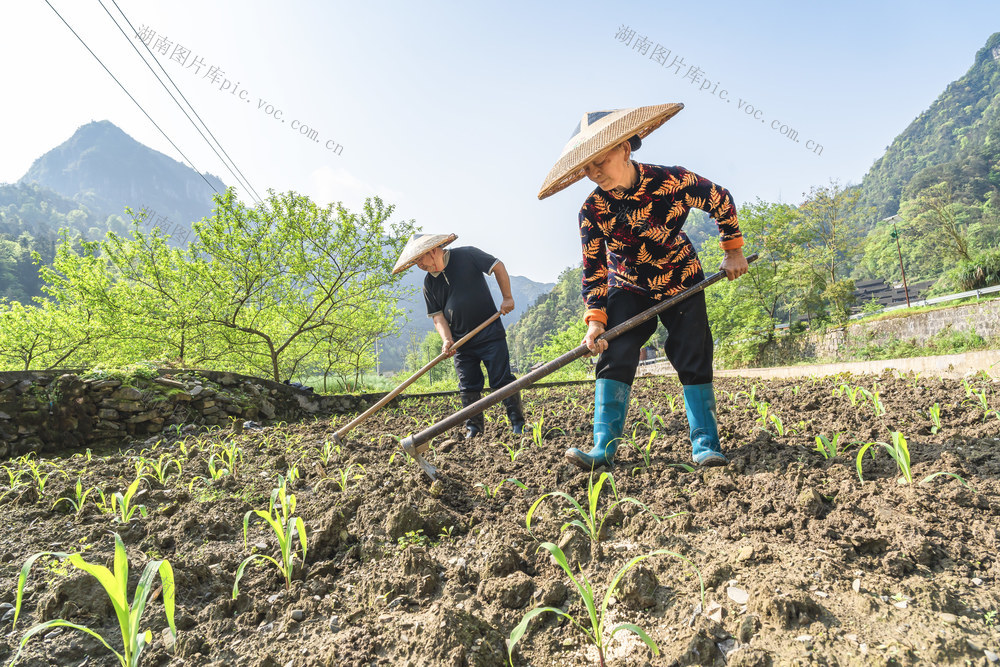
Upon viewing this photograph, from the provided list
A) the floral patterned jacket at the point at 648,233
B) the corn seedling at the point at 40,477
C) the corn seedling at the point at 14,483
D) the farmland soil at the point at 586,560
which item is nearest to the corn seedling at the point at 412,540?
the farmland soil at the point at 586,560

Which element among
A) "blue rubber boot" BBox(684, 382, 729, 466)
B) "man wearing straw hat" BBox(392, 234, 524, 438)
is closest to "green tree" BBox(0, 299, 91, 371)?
"man wearing straw hat" BBox(392, 234, 524, 438)

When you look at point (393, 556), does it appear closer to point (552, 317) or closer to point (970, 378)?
point (970, 378)

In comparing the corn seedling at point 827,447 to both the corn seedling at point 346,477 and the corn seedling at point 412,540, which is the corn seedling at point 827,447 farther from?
the corn seedling at point 346,477

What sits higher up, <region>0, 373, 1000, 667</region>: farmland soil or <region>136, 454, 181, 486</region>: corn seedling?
<region>136, 454, 181, 486</region>: corn seedling

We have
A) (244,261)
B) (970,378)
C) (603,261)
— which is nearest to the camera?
(603,261)

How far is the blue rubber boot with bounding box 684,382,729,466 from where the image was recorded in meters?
2.47

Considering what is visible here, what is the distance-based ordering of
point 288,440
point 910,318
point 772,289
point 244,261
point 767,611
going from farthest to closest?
point 772,289 < point 910,318 < point 244,261 < point 288,440 < point 767,611

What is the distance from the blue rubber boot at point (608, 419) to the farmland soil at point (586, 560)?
0.44ft

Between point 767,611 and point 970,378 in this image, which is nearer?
point 767,611

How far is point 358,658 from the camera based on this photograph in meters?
1.27

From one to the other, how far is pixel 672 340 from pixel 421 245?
2538mm

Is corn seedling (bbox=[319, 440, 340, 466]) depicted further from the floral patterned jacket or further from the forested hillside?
the forested hillside

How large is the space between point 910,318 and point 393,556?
2058 cm

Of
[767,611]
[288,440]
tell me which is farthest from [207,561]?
[288,440]
